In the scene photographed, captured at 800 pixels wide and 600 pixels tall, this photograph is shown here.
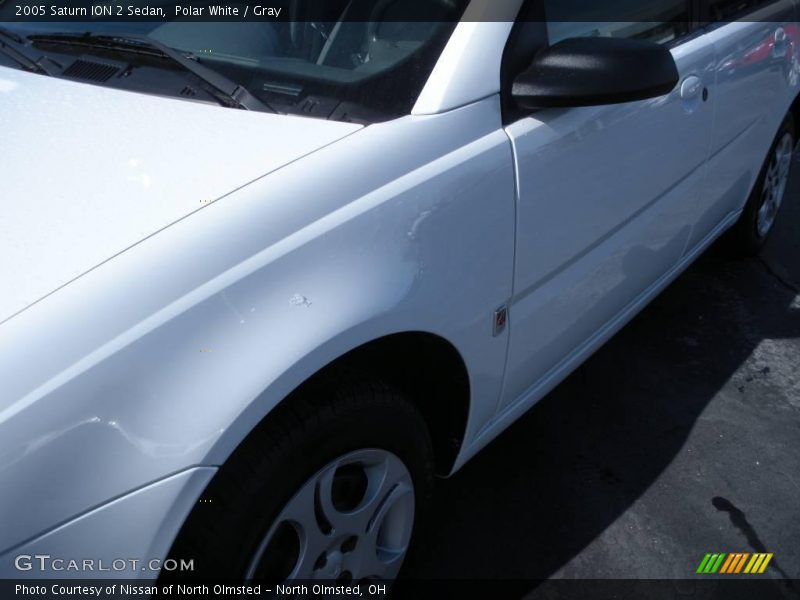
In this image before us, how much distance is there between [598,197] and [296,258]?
970 millimetres

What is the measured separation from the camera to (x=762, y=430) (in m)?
2.74

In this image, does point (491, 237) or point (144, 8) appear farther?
point (144, 8)

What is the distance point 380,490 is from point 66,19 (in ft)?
4.78

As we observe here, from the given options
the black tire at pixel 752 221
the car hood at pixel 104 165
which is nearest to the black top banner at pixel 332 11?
the car hood at pixel 104 165

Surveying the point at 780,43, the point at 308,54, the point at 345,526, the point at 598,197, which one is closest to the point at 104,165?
the point at 308,54

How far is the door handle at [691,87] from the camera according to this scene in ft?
8.03

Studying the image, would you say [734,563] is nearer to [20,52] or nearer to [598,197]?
[598,197]

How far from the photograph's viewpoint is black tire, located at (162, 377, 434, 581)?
1403mm

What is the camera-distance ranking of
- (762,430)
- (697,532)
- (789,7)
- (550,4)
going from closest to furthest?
(550,4)
(697,532)
(762,430)
(789,7)

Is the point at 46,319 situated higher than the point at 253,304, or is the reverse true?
the point at 46,319

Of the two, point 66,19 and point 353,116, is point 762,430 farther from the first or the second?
point 66,19

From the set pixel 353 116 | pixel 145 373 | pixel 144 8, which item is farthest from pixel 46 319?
pixel 144 8

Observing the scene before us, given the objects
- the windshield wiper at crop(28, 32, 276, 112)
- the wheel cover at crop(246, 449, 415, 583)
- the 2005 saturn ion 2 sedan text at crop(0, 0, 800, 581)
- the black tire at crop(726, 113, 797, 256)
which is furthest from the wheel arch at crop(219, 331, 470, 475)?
the black tire at crop(726, 113, 797, 256)

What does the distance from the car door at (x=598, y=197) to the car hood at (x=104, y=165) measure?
528 mm
